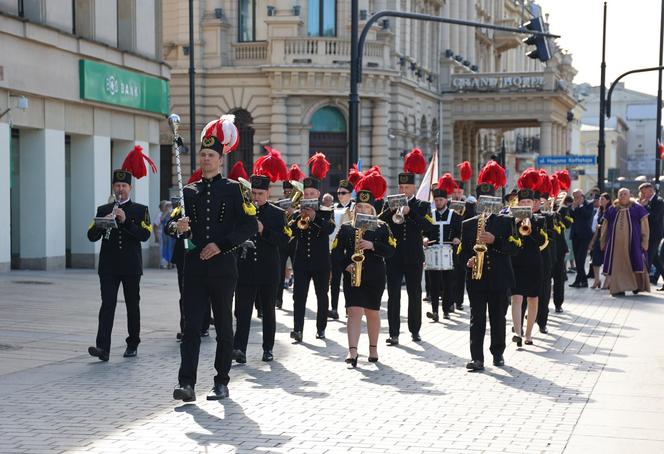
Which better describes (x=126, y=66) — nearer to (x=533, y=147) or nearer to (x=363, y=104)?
(x=363, y=104)

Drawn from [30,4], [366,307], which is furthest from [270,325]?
[30,4]

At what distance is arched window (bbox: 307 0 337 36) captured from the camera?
43938 millimetres

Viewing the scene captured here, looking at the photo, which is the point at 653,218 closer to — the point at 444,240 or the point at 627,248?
the point at 627,248

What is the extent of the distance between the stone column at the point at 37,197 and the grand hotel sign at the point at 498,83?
32.1 m

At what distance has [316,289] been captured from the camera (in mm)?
14344

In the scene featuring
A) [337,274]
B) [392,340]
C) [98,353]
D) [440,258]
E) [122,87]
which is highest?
[122,87]

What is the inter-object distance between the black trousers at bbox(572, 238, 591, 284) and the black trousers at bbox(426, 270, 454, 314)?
7052 millimetres

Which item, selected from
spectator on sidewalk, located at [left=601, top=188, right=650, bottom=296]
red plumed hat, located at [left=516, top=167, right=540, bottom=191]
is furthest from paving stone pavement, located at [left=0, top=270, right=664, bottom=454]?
spectator on sidewalk, located at [left=601, top=188, right=650, bottom=296]

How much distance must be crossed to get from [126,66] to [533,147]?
2079 inches

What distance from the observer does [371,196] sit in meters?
12.2

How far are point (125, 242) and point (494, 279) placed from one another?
12.3 feet

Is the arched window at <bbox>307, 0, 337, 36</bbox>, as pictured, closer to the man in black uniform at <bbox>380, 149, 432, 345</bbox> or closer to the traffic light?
the traffic light

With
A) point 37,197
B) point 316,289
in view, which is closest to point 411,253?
point 316,289

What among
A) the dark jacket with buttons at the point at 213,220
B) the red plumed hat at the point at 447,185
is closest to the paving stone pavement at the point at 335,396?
the dark jacket with buttons at the point at 213,220
